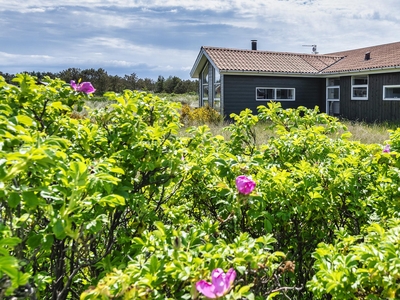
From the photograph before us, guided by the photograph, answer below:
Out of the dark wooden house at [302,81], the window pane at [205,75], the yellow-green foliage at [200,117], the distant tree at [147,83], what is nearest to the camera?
the yellow-green foliage at [200,117]

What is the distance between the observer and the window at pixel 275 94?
65.7 feet

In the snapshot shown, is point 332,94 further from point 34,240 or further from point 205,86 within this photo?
point 34,240

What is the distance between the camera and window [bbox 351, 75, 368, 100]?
18.2 metres

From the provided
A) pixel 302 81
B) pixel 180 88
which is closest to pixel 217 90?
pixel 302 81

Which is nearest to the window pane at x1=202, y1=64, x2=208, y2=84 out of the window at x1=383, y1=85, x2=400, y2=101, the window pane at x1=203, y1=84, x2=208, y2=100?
the window pane at x1=203, y1=84, x2=208, y2=100

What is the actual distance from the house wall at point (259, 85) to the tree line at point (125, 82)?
74.2ft

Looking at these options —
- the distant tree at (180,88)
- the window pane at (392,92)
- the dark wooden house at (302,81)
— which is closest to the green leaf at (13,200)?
the dark wooden house at (302,81)

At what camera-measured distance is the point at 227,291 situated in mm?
1162

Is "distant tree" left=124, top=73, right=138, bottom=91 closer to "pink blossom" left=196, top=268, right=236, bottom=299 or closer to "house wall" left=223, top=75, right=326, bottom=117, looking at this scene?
"house wall" left=223, top=75, right=326, bottom=117

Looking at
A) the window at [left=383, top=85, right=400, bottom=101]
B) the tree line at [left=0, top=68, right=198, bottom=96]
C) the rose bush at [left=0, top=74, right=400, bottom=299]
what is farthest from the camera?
the tree line at [left=0, top=68, right=198, bottom=96]

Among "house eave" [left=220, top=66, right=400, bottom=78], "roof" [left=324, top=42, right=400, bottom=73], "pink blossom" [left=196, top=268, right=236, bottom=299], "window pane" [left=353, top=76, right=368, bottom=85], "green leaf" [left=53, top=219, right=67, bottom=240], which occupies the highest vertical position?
"roof" [left=324, top=42, right=400, bottom=73]

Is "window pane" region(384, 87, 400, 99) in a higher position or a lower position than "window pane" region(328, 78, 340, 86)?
lower

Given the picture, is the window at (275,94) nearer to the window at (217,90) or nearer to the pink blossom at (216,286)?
the window at (217,90)

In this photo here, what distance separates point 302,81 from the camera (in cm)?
2075
